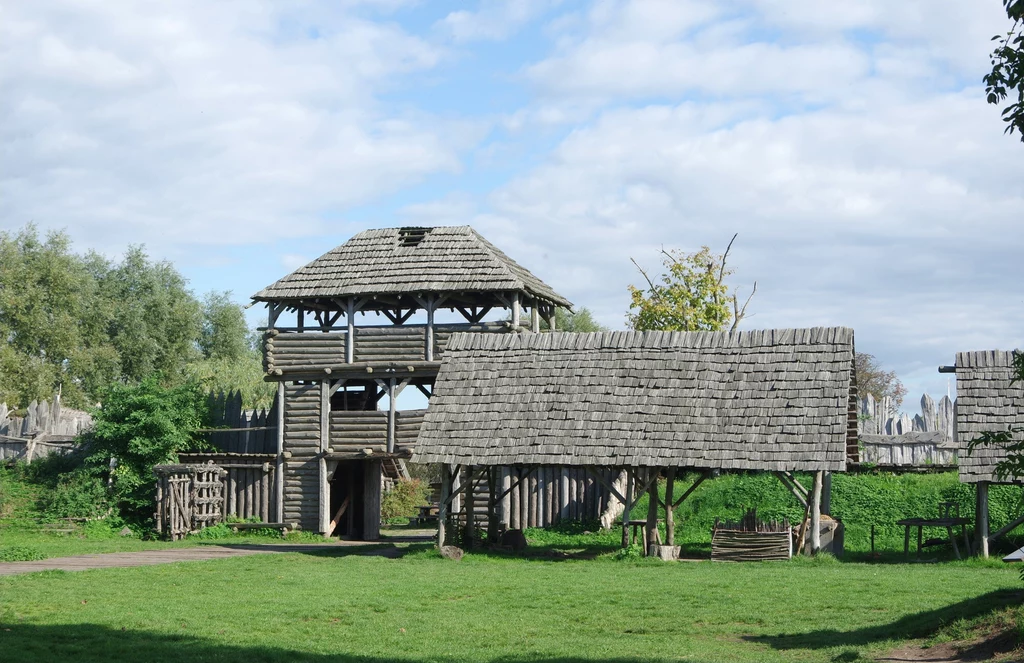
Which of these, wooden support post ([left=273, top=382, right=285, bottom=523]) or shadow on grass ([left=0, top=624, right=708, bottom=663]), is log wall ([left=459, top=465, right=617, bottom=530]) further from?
shadow on grass ([left=0, top=624, right=708, bottom=663])

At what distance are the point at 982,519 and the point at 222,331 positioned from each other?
51101mm

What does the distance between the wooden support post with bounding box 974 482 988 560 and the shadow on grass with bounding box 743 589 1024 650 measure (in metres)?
9.59

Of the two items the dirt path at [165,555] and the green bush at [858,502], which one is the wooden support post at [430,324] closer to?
the dirt path at [165,555]

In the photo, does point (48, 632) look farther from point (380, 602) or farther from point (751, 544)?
point (751, 544)

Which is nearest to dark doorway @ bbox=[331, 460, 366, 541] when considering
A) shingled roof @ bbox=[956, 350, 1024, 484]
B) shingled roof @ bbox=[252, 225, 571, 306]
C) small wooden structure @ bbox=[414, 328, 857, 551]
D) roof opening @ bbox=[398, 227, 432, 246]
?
shingled roof @ bbox=[252, 225, 571, 306]

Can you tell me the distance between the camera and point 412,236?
119 feet

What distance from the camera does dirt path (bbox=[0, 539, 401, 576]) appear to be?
23781mm

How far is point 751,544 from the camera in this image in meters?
24.5

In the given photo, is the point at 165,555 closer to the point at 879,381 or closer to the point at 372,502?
the point at 372,502

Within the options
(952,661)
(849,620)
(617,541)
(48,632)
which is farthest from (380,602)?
(617,541)

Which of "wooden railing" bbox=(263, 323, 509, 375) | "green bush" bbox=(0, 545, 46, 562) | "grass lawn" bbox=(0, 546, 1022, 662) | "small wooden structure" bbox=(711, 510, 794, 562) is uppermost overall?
"wooden railing" bbox=(263, 323, 509, 375)

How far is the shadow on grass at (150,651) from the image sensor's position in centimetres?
1309

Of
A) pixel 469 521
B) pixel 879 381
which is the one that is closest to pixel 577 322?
pixel 879 381

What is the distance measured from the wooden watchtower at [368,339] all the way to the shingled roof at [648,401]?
19.8ft
